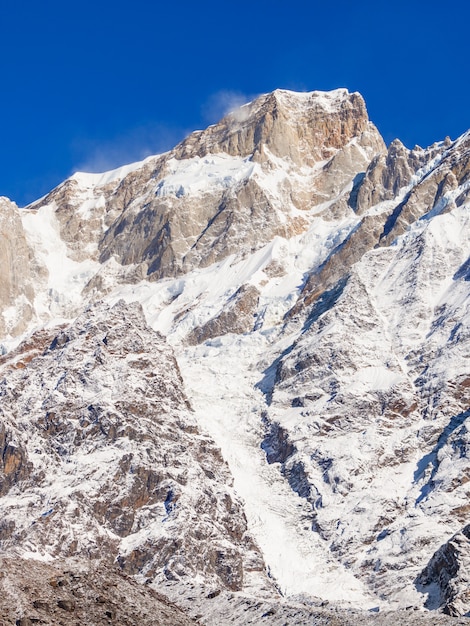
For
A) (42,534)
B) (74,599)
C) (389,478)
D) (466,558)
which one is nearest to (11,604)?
(74,599)

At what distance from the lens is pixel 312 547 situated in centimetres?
18362

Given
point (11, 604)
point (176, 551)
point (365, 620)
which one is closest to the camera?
point (11, 604)

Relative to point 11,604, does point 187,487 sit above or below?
above

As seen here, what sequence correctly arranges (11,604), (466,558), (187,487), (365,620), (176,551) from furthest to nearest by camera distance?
(187,487) → (176,551) → (466,558) → (365,620) → (11,604)

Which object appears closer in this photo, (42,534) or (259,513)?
(42,534)

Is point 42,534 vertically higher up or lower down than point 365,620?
higher up

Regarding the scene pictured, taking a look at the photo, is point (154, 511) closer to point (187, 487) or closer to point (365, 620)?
point (187, 487)

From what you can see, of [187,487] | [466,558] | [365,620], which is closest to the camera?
[365,620]

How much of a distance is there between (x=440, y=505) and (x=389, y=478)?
584 inches

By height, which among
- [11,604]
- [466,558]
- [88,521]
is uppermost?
[88,521]

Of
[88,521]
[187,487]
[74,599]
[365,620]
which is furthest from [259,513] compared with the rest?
[74,599]

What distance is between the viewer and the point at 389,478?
195 m

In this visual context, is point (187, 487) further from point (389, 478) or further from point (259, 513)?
point (389, 478)

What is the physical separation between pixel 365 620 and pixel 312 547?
74.3 metres
